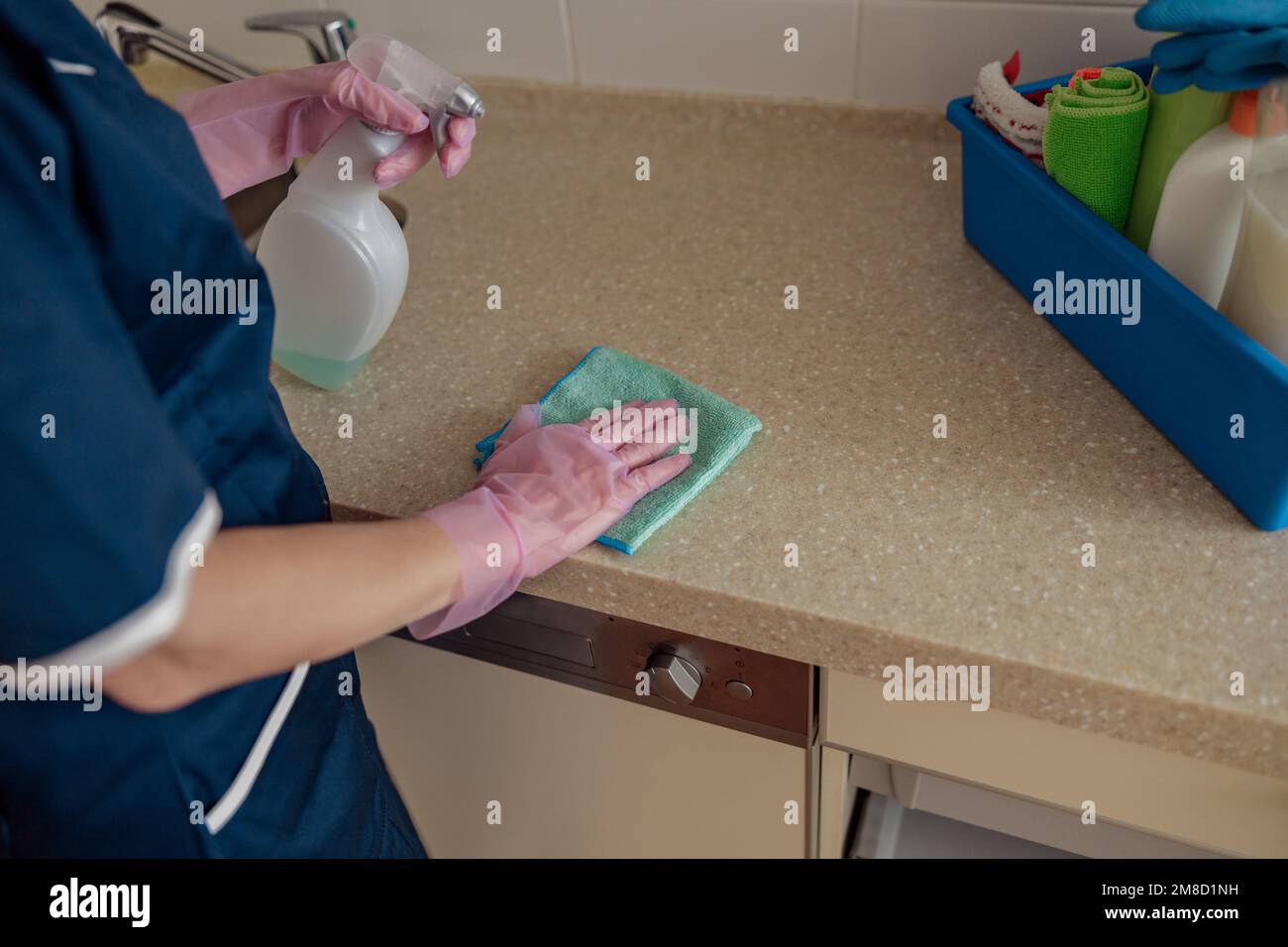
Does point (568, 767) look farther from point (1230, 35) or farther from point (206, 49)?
point (206, 49)

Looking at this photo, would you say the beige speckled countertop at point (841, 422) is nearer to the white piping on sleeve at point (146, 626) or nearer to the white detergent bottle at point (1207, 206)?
the white detergent bottle at point (1207, 206)

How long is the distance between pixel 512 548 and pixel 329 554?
5.3 inches

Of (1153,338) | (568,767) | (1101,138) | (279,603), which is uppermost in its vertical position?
(1101,138)

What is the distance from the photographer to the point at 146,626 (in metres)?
0.47

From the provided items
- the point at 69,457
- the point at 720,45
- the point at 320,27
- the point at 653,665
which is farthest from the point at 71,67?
the point at 720,45

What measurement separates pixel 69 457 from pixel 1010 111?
73 centimetres

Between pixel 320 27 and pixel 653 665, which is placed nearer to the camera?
pixel 653 665

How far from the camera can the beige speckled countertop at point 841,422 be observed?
24.3 inches

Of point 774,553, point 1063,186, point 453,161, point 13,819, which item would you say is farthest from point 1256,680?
point 13,819

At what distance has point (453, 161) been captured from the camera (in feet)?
2.49

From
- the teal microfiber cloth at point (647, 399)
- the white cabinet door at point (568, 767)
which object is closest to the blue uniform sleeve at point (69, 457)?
the teal microfiber cloth at point (647, 399)

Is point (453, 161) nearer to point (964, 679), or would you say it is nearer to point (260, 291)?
point (260, 291)

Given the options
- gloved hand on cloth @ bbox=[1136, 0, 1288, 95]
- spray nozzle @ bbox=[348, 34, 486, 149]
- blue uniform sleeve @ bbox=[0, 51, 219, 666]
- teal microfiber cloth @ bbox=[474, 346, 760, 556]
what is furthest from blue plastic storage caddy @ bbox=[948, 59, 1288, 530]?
blue uniform sleeve @ bbox=[0, 51, 219, 666]

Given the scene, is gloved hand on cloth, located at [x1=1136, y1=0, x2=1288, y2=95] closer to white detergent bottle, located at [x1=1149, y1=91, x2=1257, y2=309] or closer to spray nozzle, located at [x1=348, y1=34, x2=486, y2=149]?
white detergent bottle, located at [x1=1149, y1=91, x2=1257, y2=309]
